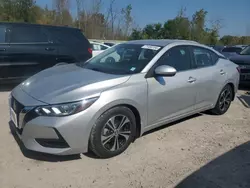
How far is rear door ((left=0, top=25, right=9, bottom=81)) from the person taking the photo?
6.43 metres

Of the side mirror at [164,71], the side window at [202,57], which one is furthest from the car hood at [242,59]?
the side mirror at [164,71]

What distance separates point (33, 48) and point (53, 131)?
4.44m

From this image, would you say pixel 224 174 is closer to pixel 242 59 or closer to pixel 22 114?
pixel 22 114

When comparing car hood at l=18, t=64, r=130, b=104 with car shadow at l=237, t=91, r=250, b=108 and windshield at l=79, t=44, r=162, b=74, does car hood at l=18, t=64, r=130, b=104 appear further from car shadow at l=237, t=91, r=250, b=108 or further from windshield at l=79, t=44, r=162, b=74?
car shadow at l=237, t=91, r=250, b=108

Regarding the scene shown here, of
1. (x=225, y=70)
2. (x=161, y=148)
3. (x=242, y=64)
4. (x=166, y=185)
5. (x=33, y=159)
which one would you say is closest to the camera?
(x=166, y=185)

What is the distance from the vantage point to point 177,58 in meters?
4.34

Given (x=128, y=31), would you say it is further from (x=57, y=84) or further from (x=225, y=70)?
(x=57, y=84)

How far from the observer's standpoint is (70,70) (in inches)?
160

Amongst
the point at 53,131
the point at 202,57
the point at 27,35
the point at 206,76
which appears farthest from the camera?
the point at 27,35

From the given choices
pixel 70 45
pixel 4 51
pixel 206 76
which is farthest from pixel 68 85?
pixel 70 45

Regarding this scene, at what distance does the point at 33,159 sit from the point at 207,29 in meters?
29.0

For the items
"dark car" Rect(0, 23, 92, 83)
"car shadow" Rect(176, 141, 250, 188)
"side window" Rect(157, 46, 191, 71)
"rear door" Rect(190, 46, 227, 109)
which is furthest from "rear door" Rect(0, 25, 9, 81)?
"car shadow" Rect(176, 141, 250, 188)

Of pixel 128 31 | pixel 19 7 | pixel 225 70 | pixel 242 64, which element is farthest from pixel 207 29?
pixel 225 70

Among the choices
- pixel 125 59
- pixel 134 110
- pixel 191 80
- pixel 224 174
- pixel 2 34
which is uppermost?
pixel 2 34
